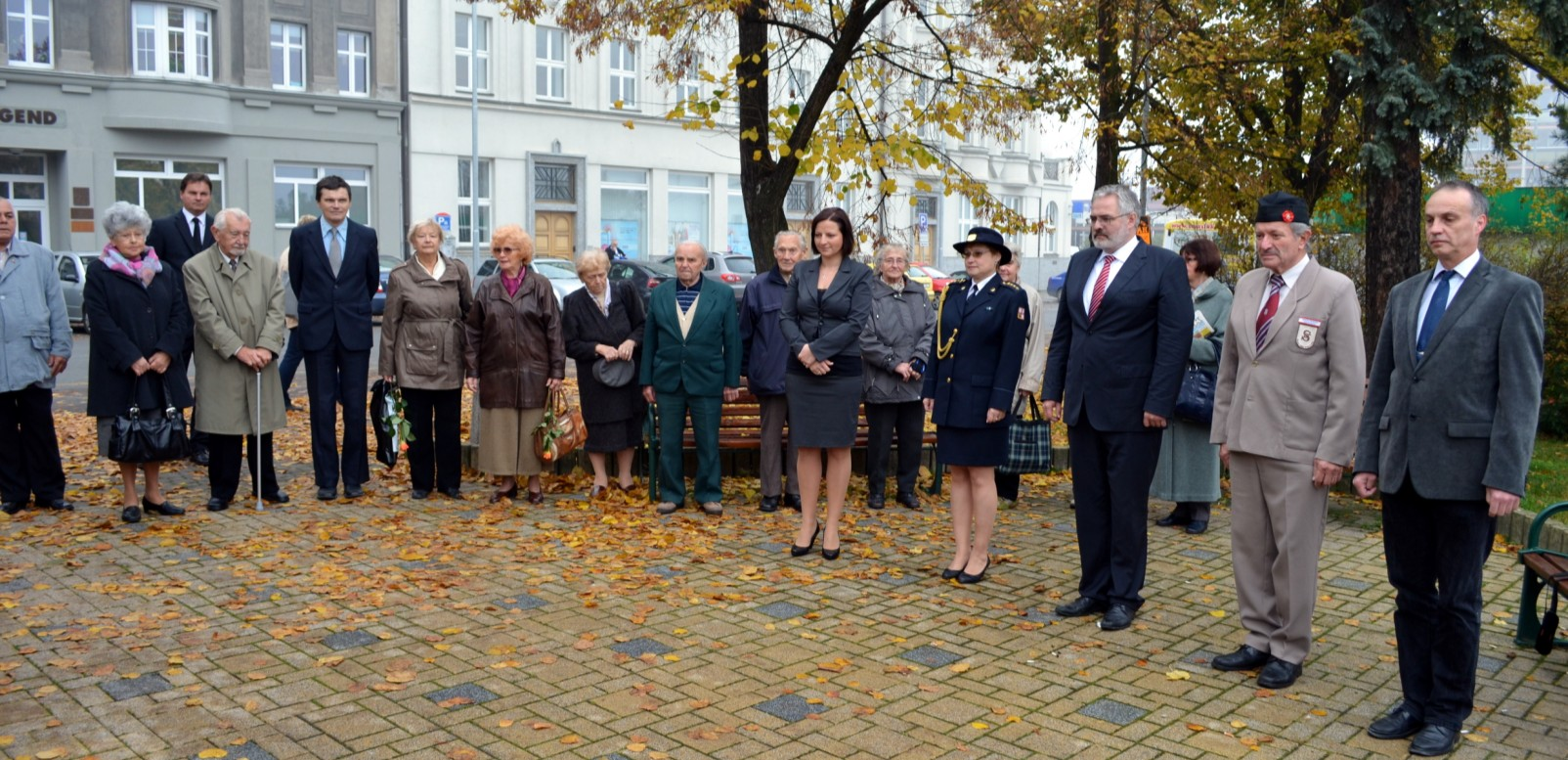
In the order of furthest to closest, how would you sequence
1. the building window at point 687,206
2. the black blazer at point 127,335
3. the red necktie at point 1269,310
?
the building window at point 687,206, the black blazer at point 127,335, the red necktie at point 1269,310

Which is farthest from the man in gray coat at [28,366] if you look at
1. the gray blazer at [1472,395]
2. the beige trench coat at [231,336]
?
the gray blazer at [1472,395]

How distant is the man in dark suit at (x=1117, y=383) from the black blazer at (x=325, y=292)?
5.14 meters

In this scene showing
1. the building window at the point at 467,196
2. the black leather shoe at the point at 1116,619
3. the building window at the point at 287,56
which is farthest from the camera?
the building window at the point at 467,196

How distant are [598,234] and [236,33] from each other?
12397mm

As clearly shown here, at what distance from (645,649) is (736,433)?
164 inches

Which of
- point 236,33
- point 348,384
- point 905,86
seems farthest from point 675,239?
point 348,384

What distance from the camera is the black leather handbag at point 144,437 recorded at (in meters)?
8.57

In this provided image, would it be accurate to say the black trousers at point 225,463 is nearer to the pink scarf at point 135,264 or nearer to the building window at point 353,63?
the pink scarf at point 135,264

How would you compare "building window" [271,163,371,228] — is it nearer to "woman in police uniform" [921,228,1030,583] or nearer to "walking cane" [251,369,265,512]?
"walking cane" [251,369,265,512]

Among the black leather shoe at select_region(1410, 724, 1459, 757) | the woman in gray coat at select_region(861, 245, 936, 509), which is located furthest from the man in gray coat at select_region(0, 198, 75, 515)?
the black leather shoe at select_region(1410, 724, 1459, 757)

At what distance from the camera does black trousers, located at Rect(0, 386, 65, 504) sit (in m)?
8.95

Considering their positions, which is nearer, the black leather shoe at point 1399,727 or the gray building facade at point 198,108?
the black leather shoe at point 1399,727

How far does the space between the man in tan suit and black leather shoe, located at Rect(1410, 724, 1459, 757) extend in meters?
0.77

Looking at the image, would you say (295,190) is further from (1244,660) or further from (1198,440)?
(1244,660)
